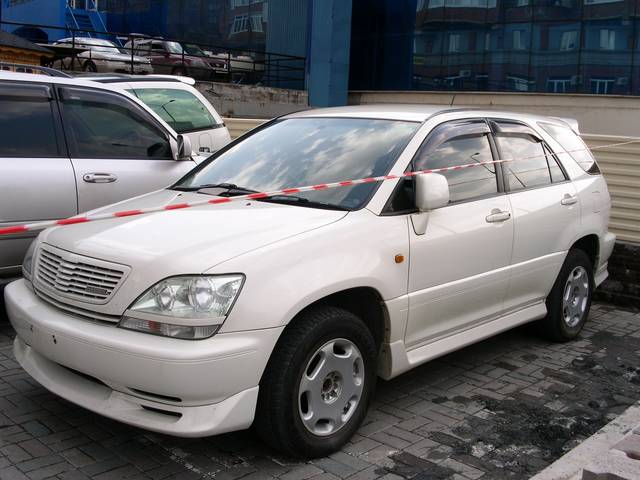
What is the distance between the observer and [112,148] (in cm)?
608

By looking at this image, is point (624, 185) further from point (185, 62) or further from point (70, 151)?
point (185, 62)

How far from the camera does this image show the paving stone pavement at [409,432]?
11.9 ft

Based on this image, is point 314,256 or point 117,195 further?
point 117,195

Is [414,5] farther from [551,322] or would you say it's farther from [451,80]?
[551,322]

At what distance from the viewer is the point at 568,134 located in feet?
20.0

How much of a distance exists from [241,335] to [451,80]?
2169 cm

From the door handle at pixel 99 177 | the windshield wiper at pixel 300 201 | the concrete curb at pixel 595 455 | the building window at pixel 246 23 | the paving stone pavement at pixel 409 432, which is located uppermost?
the building window at pixel 246 23

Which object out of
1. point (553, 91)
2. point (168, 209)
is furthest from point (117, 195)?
point (553, 91)

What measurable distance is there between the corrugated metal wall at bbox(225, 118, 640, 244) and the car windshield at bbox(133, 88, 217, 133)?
4.64 metres

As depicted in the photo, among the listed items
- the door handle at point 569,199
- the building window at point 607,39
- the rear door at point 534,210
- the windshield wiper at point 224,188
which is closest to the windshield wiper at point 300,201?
the windshield wiper at point 224,188

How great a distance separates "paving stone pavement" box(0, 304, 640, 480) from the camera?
11.9ft

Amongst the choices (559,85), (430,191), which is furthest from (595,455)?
(559,85)

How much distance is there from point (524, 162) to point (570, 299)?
1.25 m

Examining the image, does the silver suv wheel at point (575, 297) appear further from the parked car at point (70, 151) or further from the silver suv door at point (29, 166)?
the silver suv door at point (29, 166)
